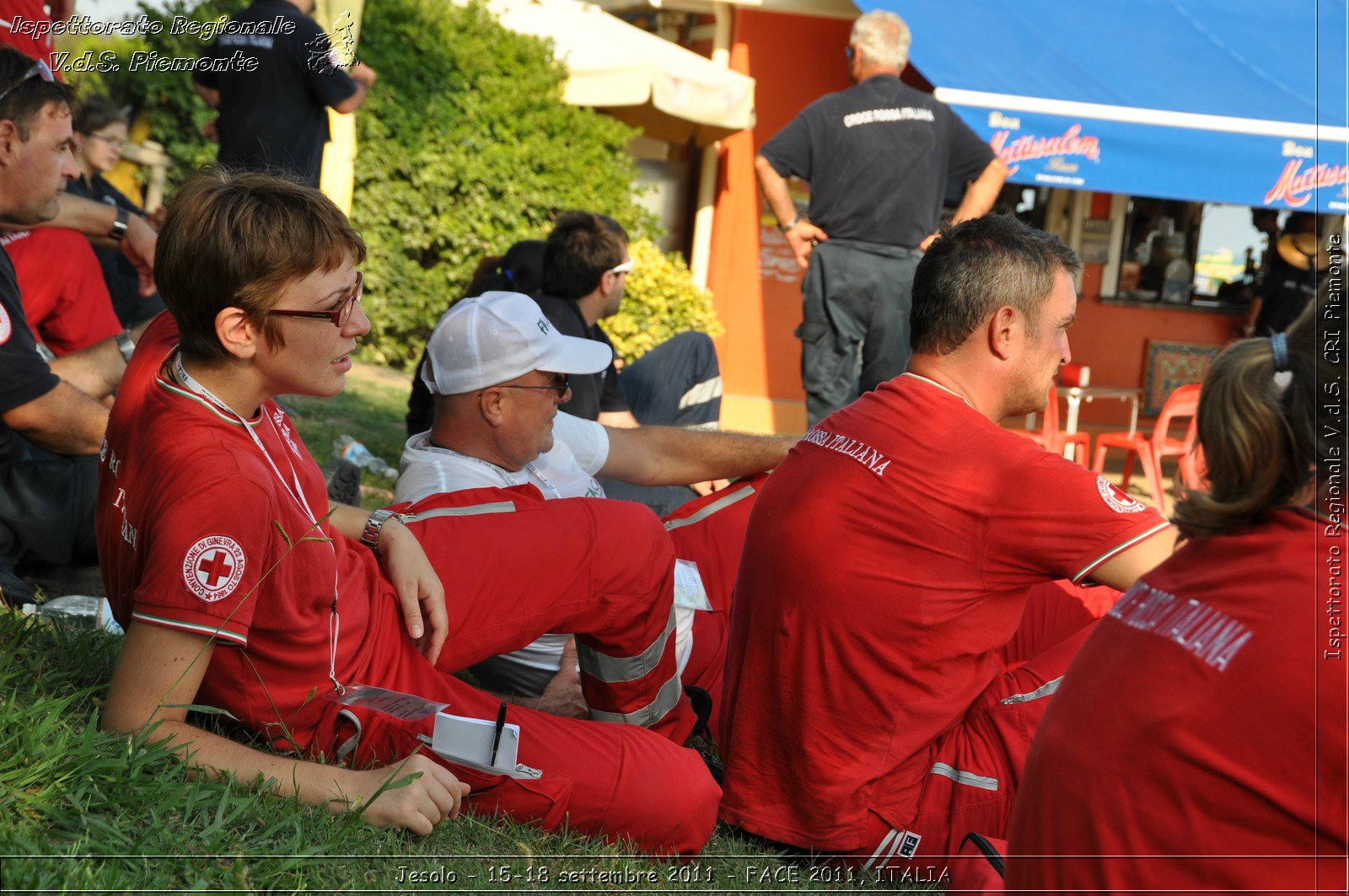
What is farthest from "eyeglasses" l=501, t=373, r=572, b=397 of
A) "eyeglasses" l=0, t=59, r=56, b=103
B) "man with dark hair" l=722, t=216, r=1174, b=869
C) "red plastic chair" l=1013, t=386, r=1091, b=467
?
"red plastic chair" l=1013, t=386, r=1091, b=467

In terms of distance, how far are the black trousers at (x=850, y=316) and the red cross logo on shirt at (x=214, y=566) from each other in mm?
5091

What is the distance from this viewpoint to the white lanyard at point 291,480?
2490mm

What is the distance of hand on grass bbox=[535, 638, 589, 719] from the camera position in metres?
3.35

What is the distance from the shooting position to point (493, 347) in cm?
374

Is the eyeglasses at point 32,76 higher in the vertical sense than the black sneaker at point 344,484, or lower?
higher

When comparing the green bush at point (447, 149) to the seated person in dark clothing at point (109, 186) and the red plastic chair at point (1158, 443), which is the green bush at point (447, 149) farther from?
the red plastic chair at point (1158, 443)

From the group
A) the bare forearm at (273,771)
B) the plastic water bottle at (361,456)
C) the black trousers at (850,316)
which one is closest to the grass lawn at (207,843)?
the bare forearm at (273,771)

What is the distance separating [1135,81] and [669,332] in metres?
4.40

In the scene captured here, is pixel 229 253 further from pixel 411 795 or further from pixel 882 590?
pixel 882 590

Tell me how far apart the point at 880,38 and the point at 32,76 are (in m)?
4.75

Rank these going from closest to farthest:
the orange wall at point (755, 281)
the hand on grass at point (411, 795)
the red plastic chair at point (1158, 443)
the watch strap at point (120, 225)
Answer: the hand on grass at point (411, 795)
the watch strap at point (120, 225)
the red plastic chair at point (1158, 443)
the orange wall at point (755, 281)

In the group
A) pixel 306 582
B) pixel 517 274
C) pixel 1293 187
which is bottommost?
pixel 306 582

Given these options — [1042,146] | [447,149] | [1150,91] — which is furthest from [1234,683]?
[447,149]

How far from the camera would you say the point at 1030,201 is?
13.0m
